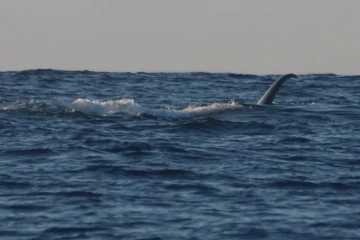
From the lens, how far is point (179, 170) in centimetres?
2294

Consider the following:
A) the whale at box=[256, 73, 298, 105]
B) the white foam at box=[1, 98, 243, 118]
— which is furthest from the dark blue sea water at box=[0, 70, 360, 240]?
the whale at box=[256, 73, 298, 105]

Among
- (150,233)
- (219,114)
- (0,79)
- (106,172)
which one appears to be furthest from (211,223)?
(0,79)

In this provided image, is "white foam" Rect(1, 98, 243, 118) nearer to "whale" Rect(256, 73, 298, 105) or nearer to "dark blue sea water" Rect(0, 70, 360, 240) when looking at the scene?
"dark blue sea water" Rect(0, 70, 360, 240)

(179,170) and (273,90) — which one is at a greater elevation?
(273,90)

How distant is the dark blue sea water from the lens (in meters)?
18.2

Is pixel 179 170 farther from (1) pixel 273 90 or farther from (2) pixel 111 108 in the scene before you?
(1) pixel 273 90

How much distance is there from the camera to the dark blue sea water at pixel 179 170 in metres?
18.2

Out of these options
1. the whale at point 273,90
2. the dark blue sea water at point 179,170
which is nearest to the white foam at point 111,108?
the dark blue sea water at point 179,170

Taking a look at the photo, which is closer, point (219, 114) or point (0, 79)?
point (219, 114)

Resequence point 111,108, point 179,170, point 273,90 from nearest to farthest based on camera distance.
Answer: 1. point 179,170
2. point 111,108
3. point 273,90

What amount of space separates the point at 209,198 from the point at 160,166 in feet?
11.2

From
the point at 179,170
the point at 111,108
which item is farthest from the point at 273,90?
the point at 179,170

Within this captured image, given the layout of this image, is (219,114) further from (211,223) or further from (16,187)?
(211,223)

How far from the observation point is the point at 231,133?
95.8 ft
